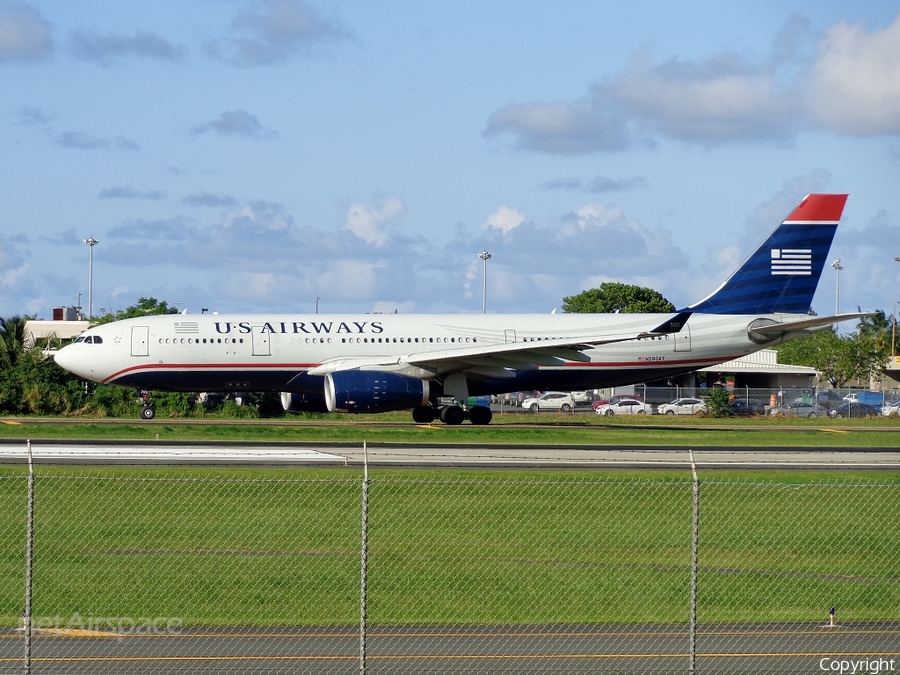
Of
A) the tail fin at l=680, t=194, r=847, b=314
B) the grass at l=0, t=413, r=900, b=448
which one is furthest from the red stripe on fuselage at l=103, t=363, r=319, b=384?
the tail fin at l=680, t=194, r=847, b=314

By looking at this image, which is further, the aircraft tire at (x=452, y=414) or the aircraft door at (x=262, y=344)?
the aircraft tire at (x=452, y=414)

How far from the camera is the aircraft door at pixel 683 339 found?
144 feet

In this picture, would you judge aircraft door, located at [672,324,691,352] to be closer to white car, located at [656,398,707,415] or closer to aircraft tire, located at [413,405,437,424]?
aircraft tire, located at [413,405,437,424]

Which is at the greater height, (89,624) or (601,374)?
(601,374)

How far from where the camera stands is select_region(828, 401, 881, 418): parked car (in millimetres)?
59656

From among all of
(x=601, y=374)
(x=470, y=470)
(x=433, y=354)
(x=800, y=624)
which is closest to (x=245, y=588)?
(x=800, y=624)

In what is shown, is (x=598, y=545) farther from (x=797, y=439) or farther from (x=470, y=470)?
(x=797, y=439)

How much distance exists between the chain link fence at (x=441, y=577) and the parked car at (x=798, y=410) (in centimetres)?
3862

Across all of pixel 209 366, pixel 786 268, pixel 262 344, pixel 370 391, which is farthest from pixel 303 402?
pixel 786 268

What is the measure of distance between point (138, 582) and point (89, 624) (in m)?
2.02

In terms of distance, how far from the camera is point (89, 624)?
1168 cm

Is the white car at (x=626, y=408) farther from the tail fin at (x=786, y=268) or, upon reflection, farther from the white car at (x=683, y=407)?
the tail fin at (x=786, y=268)

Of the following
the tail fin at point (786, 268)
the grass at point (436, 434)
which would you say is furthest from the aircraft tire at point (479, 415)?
the tail fin at point (786, 268)

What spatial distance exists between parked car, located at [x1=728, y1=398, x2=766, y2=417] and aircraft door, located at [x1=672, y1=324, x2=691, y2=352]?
17.1 m
